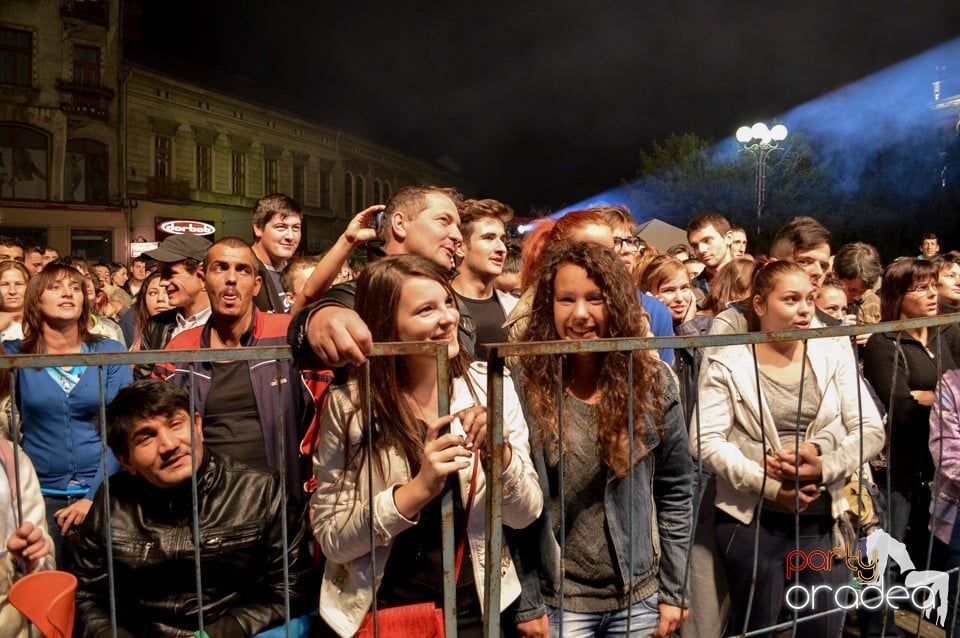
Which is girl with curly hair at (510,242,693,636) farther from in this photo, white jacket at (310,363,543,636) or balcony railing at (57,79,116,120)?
balcony railing at (57,79,116,120)

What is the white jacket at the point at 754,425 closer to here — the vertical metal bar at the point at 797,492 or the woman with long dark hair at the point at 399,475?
the vertical metal bar at the point at 797,492

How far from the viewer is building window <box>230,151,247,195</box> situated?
3127cm

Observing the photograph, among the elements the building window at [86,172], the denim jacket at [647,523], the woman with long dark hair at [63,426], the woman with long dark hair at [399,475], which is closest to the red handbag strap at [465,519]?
the woman with long dark hair at [399,475]

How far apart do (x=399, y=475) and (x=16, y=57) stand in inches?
1193

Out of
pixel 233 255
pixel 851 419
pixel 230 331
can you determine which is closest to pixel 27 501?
pixel 230 331

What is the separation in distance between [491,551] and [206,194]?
100 ft

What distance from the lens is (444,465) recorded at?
78.7 inches

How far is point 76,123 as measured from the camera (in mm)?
26766

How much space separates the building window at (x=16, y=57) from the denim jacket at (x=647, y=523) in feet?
97.9

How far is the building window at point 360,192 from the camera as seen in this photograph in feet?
119

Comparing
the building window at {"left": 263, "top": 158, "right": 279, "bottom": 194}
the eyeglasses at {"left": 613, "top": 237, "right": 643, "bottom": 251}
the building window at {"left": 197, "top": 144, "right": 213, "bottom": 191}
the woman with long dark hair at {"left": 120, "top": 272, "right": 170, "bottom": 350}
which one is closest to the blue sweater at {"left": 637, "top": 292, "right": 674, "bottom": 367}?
the eyeglasses at {"left": 613, "top": 237, "right": 643, "bottom": 251}

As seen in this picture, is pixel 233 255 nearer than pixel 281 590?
No

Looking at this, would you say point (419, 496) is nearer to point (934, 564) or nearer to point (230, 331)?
point (230, 331)

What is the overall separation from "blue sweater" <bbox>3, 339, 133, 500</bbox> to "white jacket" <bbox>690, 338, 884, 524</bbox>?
2673mm
